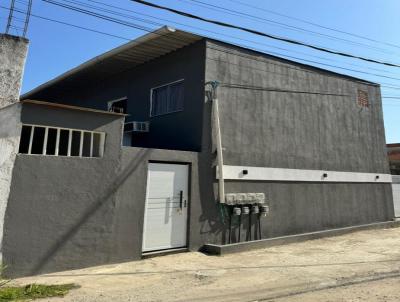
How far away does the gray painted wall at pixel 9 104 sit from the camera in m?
6.36

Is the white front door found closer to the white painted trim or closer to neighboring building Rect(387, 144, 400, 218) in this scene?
the white painted trim

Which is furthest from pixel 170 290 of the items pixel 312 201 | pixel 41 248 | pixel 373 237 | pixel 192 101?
pixel 373 237

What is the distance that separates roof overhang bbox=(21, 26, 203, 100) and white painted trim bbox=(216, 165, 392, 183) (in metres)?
3.90

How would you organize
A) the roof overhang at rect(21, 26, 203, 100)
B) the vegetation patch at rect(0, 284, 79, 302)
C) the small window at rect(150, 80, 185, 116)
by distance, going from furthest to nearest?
1. the small window at rect(150, 80, 185, 116)
2. the roof overhang at rect(21, 26, 203, 100)
3. the vegetation patch at rect(0, 284, 79, 302)

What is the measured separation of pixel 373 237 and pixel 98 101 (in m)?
11.4

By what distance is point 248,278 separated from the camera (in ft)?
21.8

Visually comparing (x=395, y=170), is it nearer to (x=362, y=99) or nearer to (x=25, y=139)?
(x=362, y=99)

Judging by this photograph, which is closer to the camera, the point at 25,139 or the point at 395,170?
the point at 25,139

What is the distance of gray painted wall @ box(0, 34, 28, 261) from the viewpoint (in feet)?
20.9

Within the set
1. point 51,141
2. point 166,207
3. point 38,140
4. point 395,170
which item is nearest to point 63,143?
point 51,141

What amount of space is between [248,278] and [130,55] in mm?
7845

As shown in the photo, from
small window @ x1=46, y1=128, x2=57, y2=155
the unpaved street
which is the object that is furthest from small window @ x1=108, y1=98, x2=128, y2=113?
the unpaved street

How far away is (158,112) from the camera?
11.4 meters

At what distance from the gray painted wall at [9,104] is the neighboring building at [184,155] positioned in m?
0.15
